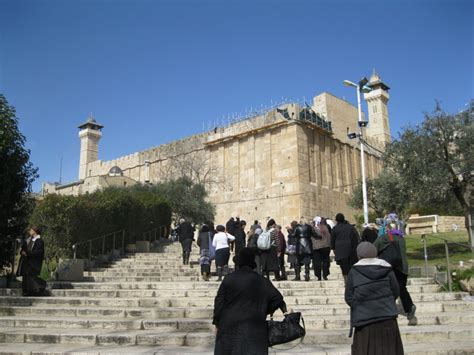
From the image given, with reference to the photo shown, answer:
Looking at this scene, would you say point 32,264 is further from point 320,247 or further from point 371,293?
point 371,293

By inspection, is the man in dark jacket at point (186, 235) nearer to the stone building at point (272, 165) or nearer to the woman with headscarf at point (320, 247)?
the woman with headscarf at point (320, 247)

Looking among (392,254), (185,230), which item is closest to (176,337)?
(392,254)

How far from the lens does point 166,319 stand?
7.03 metres

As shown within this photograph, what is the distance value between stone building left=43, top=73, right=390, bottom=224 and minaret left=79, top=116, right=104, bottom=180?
19266mm

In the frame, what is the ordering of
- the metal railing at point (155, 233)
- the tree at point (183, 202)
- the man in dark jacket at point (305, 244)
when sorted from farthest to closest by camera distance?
the tree at point (183, 202)
the metal railing at point (155, 233)
the man in dark jacket at point (305, 244)

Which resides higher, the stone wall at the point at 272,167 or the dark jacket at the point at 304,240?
the stone wall at the point at 272,167

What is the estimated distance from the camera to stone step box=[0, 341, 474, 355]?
5.24m

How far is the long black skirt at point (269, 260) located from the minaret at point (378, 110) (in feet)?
149

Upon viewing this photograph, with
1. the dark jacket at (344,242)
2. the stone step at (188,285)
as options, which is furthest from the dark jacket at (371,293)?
the stone step at (188,285)

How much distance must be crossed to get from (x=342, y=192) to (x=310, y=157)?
4.54 m

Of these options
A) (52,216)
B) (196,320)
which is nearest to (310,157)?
(52,216)

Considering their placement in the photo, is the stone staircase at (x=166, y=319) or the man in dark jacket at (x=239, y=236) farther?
the man in dark jacket at (x=239, y=236)

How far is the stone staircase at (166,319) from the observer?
225 inches

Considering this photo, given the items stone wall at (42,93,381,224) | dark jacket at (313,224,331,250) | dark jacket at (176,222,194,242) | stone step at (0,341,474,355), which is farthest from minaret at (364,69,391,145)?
stone step at (0,341,474,355)
